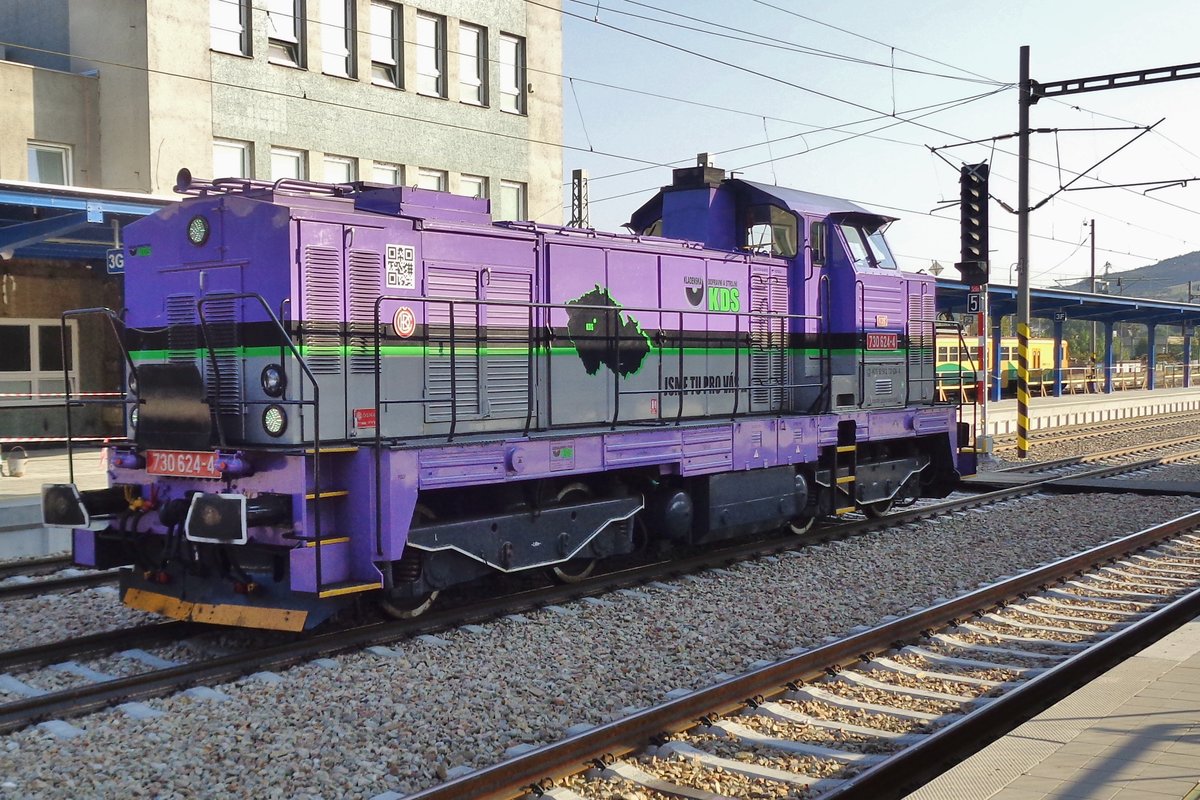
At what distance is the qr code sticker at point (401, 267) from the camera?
23.8 ft

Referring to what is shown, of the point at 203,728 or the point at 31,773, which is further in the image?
the point at 203,728

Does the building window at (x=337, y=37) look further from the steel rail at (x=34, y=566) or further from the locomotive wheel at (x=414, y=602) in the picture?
the locomotive wheel at (x=414, y=602)

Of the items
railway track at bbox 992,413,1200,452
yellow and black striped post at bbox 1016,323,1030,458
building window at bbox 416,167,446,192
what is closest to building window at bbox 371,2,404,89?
building window at bbox 416,167,446,192

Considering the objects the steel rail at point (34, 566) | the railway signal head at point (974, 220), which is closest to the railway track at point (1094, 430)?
the railway signal head at point (974, 220)

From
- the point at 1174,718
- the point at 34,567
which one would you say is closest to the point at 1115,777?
the point at 1174,718

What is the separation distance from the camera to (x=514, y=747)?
5059 millimetres

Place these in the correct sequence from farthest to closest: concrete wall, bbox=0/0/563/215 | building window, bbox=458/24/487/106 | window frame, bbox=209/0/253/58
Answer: building window, bbox=458/24/487/106
window frame, bbox=209/0/253/58
concrete wall, bbox=0/0/563/215

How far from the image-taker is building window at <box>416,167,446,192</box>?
2200cm

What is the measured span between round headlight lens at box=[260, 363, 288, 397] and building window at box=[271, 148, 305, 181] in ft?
45.7

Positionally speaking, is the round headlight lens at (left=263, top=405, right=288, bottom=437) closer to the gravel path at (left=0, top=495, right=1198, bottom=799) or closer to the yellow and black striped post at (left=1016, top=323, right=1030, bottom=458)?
the gravel path at (left=0, top=495, right=1198, bottom=799)

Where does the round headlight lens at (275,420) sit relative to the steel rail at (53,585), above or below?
above

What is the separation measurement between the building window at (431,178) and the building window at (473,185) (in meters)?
0.46

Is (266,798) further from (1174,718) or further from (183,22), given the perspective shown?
(183,22)

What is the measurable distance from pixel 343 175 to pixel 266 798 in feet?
58.9
